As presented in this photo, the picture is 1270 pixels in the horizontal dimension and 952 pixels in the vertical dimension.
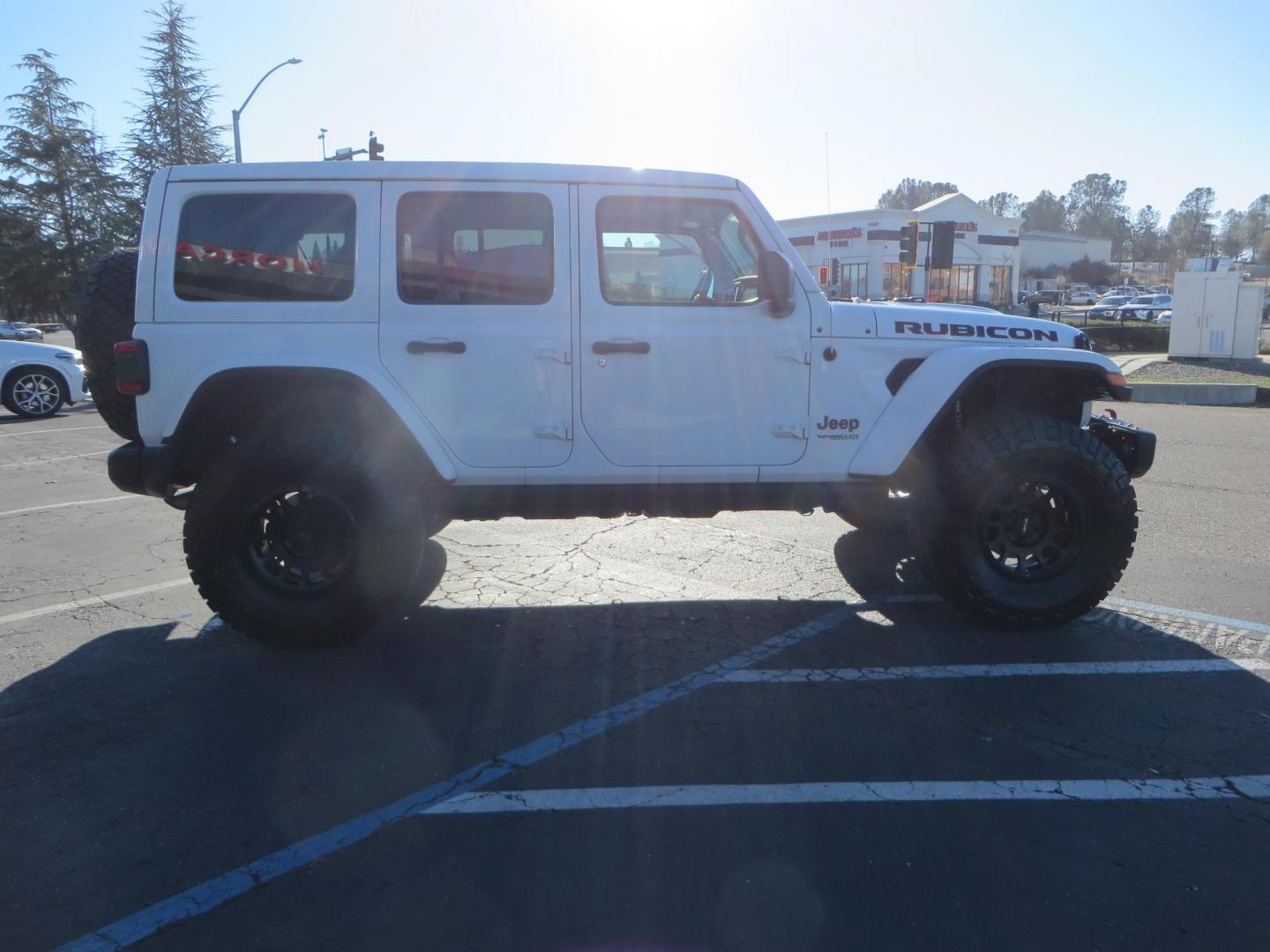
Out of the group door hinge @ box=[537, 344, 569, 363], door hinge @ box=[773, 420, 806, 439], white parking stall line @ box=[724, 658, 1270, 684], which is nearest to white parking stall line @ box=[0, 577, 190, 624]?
door hinge @ box=[537, 344, 569, 363]

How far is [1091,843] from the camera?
301 cm

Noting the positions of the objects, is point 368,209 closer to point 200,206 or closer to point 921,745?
point 200,206

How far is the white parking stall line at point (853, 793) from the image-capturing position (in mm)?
3254

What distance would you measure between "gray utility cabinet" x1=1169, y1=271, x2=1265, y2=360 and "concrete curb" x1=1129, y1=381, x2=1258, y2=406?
18.1 feet

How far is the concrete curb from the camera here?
56.3 ft

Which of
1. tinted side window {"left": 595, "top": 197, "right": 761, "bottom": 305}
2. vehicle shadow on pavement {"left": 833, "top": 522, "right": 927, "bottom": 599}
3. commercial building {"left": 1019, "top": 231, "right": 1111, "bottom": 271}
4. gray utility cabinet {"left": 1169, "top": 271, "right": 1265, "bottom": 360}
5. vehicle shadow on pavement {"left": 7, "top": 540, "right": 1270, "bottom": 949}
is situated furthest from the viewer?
commercial building {"left": 1019, "top": 231, "right": 1111, "bottom": 271}

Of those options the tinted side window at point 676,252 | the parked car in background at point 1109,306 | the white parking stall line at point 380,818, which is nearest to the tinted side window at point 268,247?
the tinted side window at point 676,252

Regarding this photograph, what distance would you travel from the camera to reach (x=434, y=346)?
465 cm

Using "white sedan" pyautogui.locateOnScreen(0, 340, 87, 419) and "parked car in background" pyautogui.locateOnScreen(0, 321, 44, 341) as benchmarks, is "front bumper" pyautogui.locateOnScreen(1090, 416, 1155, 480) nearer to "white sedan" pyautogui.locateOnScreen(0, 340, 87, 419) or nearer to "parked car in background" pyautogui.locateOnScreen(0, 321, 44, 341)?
"white sedan" pyautogui.locateOnScreen(0, 340, 87, 419)

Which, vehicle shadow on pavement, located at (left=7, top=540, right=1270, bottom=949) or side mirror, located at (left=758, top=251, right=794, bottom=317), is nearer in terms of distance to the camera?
vehicle shadow on pavement, located at (left=7, top=540, right=1270, bottom=949)

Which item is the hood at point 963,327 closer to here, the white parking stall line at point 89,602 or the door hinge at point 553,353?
the door hinge at point 553,353

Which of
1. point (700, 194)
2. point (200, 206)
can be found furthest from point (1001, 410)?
point (200, 206)

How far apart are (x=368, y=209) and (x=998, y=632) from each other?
3.74 metres

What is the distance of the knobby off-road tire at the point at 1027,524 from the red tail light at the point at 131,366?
379 cm
